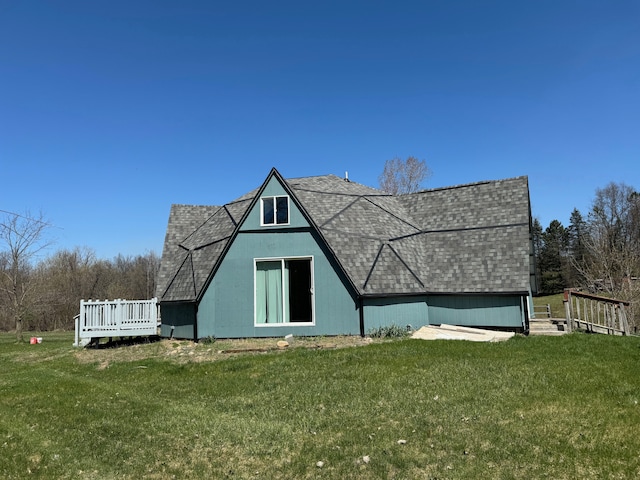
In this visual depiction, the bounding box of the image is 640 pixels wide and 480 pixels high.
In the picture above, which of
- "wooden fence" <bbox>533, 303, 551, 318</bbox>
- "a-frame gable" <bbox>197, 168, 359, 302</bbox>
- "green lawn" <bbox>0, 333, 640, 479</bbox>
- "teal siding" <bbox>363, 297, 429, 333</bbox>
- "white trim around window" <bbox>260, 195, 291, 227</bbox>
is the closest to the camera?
"green lawn" <bbox>0, 333, 640, 479</bbox>

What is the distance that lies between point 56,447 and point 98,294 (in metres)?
49.6

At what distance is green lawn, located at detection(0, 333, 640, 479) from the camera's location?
510 centimetres

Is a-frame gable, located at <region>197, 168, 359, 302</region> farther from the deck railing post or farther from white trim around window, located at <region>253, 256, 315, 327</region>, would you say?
the deck railing post

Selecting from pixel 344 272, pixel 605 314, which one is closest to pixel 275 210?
pixel 344 272

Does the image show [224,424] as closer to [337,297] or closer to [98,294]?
[337,297]

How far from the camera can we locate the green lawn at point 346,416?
510 centimetres

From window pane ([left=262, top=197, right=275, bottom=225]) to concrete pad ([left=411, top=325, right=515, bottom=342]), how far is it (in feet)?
20.5

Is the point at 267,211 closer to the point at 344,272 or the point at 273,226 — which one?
the point at 273,226

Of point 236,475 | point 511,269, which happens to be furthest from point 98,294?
point 236,475

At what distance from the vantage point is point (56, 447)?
20.2ft

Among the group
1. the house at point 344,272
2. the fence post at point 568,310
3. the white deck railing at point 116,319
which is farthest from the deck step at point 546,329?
the white deck railing at point 116,319

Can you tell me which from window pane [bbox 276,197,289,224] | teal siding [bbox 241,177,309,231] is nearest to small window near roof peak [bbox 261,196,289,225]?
window pane [bbox 276,197,289,224]

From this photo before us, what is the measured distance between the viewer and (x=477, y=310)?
15078 mm

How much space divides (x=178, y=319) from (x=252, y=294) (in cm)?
329
